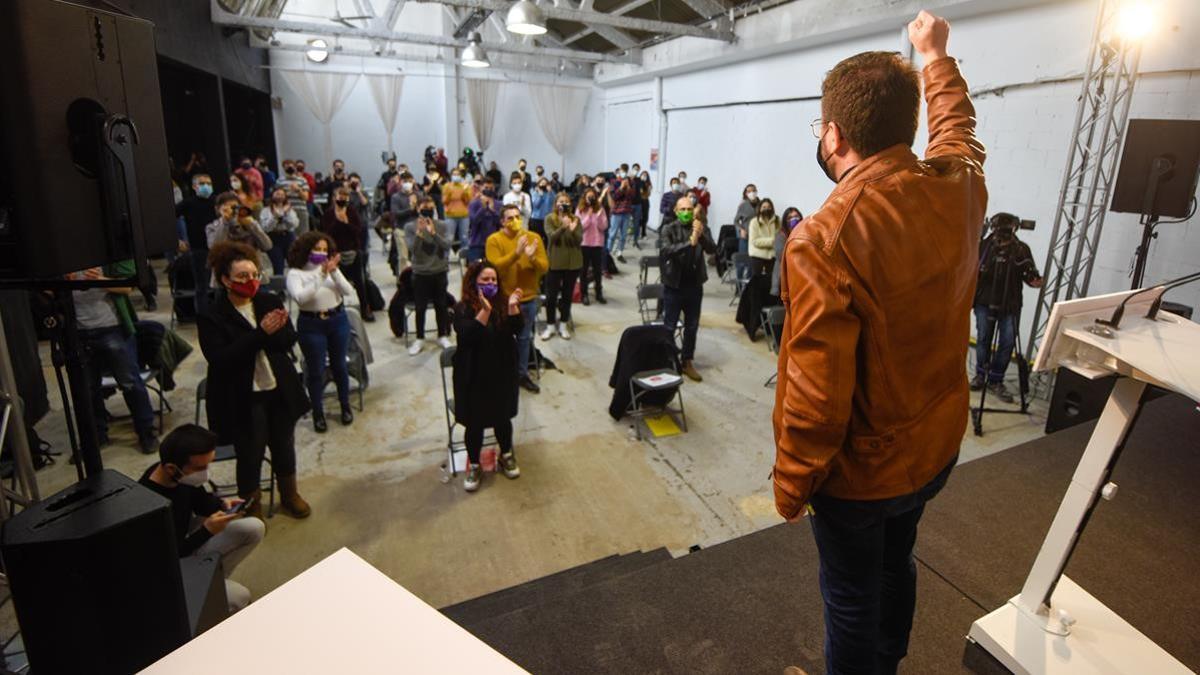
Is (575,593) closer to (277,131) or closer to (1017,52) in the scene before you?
(1017,52)

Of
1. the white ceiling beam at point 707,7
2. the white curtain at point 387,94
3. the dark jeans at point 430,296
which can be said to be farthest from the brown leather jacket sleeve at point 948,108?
the white curtain at point 387,94

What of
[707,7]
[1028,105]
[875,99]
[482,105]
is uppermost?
[707,7]

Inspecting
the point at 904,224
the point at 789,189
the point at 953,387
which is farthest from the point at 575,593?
the point at 789,189

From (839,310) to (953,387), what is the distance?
1.45ft

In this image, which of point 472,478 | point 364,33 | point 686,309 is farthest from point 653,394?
point 364,33

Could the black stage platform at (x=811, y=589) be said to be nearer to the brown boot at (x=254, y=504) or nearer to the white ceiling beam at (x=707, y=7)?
the brown boot at (x=254, y=504)

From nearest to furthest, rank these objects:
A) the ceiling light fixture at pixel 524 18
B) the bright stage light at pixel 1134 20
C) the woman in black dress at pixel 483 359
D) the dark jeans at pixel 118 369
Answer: the woman in black dress at pixel 483 359, the dark jeans at pixel 118 369, the bright stage light at pixel 1134 20, the ceiling light fixture at pixel 524 18

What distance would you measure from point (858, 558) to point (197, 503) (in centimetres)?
275

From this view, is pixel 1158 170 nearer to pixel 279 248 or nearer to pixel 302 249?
pixel 302 249

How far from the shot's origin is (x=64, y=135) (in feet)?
4.40

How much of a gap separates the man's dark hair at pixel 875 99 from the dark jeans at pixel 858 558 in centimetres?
80

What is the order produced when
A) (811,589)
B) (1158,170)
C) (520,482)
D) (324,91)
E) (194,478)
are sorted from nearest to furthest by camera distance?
(811,589) < (194,478) < (520,482) < (1158,170) < (324,91)

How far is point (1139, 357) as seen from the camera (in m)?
1.56

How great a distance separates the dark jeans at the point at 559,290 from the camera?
22.9ft
